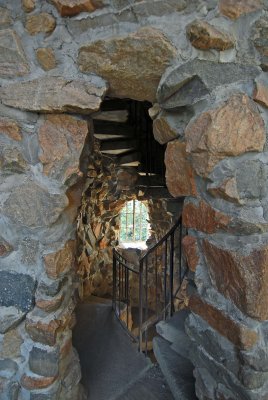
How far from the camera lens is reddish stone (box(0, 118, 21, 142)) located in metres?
1.28

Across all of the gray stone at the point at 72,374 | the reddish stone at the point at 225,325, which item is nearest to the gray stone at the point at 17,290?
the gray stone at the point at 72,374

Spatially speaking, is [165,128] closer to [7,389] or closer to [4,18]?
[4,18]

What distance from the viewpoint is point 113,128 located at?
3922 mm

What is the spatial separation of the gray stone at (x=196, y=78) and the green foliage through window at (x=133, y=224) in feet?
19.7

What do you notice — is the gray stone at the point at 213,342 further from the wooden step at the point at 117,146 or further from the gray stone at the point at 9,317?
the wooden step at the point at 117,146

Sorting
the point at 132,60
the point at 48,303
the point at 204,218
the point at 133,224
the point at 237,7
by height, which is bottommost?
the point at 133,224

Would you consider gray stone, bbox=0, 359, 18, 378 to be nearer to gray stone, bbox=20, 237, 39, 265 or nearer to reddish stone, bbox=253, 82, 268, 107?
gray stone, bbox=20, 237, 39, 265

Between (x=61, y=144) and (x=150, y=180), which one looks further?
(x=150, y=180)

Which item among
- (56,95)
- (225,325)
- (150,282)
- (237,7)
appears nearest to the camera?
(237,7)

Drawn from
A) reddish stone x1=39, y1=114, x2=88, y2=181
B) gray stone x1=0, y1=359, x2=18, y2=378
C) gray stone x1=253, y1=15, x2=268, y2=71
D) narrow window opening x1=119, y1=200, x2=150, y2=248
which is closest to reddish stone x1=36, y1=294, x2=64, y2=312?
gray stone x1=0, y1=359, x2=18, y2=378

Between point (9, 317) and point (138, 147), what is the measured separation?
3.63 meters

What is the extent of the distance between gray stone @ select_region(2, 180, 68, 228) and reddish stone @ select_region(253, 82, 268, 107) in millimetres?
814

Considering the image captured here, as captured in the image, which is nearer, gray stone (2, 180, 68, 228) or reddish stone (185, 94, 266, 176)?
reddish stone (185, 94, 266, 176)

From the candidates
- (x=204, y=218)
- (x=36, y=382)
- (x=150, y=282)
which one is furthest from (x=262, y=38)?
(x=150, y=282)
